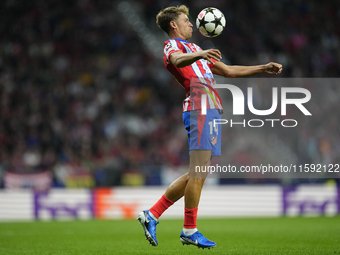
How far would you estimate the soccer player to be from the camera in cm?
409

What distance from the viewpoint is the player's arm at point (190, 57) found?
146 inches

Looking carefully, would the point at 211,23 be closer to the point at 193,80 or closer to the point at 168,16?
the point at 168,16

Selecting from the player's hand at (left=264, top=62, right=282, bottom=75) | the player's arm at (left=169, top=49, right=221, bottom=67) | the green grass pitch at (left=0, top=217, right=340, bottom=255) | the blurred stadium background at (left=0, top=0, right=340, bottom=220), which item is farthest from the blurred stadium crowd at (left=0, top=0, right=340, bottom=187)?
the player's arm at (left=169, top=49, right=221, bottom=67)

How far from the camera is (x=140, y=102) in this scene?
1473 cm

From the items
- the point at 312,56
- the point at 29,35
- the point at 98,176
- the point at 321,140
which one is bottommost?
the point at 98,176

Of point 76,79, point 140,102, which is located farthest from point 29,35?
point 140,102

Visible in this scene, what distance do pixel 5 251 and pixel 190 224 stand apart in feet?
7.21

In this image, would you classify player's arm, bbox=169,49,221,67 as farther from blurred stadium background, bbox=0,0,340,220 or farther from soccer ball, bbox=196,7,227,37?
blurred stadium background, bbox=0,0,340,220

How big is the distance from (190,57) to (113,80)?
37.9 ft

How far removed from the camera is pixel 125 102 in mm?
14602

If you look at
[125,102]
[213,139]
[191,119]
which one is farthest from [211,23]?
[125,102]

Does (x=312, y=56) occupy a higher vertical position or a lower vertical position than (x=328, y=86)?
higher

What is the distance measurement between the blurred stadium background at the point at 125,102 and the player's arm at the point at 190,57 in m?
7.08

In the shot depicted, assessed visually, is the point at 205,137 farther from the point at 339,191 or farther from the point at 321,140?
the point at 321,140
